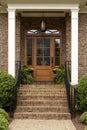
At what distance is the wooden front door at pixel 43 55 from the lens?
606 inches

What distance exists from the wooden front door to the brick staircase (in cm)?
239

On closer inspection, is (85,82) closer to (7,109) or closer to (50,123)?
(50,123)

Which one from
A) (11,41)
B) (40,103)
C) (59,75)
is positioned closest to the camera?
(40,103)

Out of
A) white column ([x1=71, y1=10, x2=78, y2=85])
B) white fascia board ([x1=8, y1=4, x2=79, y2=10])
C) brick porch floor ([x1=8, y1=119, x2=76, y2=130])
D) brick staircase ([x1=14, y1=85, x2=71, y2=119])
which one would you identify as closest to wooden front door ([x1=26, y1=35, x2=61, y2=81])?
brick staircase ([x1=14, y1=85, x2=71, y2=119])

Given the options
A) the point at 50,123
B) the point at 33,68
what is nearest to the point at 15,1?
the point at 33,68

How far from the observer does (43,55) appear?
15.5m

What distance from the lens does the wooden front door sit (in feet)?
50.5

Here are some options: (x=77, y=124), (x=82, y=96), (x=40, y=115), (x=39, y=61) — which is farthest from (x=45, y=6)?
(x=77, y=124)

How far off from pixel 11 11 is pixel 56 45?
3.32 m

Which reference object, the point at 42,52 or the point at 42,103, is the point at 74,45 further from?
the point at 42,52

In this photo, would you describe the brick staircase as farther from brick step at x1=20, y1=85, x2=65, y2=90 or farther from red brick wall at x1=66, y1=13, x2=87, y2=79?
red brick wall at x1=66, y1=13, x2=87, y2=79

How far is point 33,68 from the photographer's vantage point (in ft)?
50.3

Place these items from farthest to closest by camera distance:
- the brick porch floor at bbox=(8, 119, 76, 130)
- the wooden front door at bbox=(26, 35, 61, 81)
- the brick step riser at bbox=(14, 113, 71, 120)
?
the wooden front door at bbox=(26, 35, 61, 81)
the brick step riser at bbox=(14, 113, 71, 120)
the brick porch floor at bbox=(8, 119, 76, 130)

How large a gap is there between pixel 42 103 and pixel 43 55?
397 centimetres
